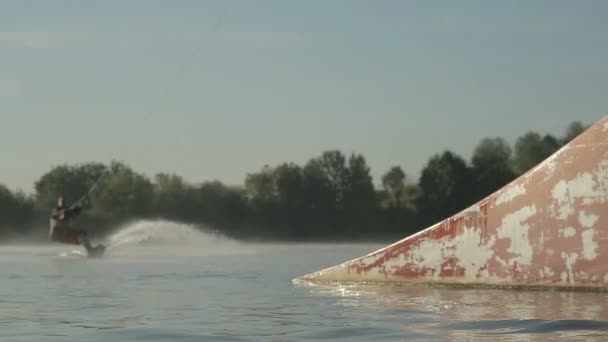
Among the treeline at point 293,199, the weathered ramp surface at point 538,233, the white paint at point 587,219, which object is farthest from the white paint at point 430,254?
the treeline at point 293,199

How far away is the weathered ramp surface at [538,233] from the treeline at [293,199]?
56.5 m

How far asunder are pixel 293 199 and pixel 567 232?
239 feet

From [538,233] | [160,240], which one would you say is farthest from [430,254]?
[160,240]

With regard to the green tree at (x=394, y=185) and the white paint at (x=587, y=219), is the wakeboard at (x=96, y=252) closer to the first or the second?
the white paint at (x=587, y=219)

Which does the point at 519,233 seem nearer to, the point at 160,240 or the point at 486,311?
the point at 486,311

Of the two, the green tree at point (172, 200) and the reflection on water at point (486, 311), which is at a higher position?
the green tree at point (172, 200)

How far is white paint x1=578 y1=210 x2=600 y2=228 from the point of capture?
13398mm

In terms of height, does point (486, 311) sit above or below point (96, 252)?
below

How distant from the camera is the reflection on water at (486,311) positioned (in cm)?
962

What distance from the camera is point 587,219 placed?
13430 mm

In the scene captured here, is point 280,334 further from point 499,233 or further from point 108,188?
point 108,188

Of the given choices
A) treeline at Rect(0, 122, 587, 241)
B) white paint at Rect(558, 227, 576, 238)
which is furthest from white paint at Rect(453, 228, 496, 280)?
treeline at Rect(0, 122, 587, 241)

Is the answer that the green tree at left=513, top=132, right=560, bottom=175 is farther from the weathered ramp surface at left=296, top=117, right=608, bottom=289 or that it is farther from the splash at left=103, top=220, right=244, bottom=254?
the weathered ramp surface at left=296, top=117, right=608, bottom=289

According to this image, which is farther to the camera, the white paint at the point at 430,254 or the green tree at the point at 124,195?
the green tree at the point at 124,195
